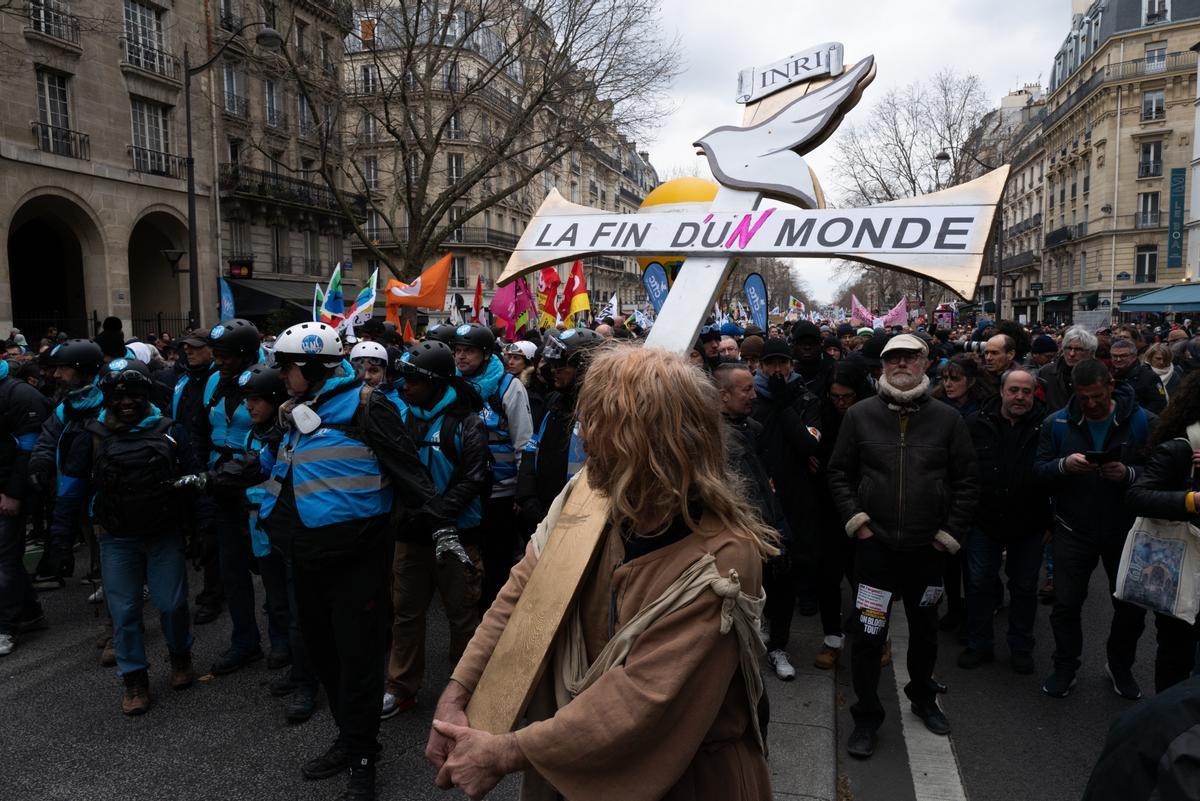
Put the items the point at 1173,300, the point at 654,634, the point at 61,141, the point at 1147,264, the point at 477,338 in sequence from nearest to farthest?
the point at 654,634
the point at 477,338
the point at 61,141
the point at 1173,300
the point at 1147,264

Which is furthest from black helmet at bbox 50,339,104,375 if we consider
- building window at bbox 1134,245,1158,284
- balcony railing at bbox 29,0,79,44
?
building window at bbox 1134,245,1158,284

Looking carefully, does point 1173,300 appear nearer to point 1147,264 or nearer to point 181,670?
point 1147,264

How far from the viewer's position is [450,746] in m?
1.74

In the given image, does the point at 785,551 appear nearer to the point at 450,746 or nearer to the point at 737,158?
the point at 737,158

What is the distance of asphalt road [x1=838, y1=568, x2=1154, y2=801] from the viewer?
354 centimetres

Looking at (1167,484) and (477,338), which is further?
(477,338)

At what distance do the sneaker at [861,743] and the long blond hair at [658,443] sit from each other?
2.55m

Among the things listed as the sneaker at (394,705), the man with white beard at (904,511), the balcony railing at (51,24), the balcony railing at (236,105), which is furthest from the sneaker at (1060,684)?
the balcony railing at (236,105)

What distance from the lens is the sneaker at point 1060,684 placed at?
441 centimetres

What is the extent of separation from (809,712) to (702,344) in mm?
3500

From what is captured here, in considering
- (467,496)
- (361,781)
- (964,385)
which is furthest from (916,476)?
(361,781)

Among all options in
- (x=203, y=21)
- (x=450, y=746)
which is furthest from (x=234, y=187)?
(x=450, y=746)

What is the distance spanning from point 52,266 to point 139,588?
2455 cm

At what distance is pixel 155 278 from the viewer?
26438 millimetres
